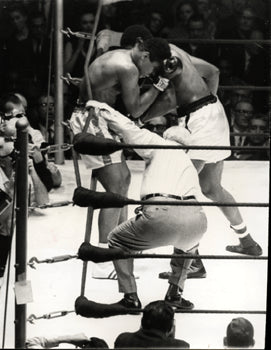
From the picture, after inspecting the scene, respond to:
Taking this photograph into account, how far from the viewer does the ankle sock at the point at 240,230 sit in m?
2.05

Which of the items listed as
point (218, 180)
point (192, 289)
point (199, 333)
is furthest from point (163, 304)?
point (218, 180)

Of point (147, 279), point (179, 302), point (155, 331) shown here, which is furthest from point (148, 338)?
point (147, 279)

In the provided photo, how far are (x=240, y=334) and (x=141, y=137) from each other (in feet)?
1.42

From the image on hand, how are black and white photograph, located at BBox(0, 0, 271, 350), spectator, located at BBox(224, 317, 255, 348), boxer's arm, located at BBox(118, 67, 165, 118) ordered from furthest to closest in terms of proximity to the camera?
boxer's arm, located at BBox(118, 67, 165, 118) < black and white photograph, located at BBox(0, 0, 271, 350) < spectator, located at BBox(224, 317, 255, 348)

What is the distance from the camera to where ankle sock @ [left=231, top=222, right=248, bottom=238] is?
80.8 inches

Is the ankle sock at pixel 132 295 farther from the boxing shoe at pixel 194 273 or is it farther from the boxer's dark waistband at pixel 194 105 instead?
the boxer's dark waistband at pixel 194 105

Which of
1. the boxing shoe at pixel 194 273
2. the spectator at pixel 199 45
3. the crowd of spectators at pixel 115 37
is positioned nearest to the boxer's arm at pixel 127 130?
the crowd of spectators at pixel 115 37

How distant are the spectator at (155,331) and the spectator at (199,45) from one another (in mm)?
665

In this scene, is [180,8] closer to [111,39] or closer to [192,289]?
[111,39]

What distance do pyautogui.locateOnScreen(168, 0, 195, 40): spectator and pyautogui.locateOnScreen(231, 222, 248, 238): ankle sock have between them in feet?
1.56

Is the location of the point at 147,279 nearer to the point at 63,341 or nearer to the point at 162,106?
the point at 162,106

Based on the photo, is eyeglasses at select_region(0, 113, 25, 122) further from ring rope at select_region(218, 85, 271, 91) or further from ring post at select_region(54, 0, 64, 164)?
ring rope at select_region(218, 85, 271, 91)

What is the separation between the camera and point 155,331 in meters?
1.46

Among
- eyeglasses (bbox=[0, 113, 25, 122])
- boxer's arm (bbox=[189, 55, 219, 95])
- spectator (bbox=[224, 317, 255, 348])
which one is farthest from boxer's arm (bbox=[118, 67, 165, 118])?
spectator (bbox=[224, 317, 255, 348])
